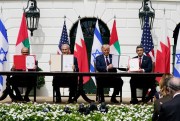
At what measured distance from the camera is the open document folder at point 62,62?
40.8ft

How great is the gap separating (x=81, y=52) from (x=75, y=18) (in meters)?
2.07

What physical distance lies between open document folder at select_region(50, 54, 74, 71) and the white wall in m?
5.73

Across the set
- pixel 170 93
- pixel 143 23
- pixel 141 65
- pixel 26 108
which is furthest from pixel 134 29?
pixel 170 93

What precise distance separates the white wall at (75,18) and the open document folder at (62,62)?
5.73 metres

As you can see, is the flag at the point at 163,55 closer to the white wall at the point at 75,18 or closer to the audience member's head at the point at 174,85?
the white wall at the point at 75,18

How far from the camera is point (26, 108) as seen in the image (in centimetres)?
991

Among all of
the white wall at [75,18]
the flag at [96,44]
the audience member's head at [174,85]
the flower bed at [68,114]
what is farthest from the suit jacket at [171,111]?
the white wall at [75,18]

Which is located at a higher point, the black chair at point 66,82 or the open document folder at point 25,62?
the open document folder at point 25,62

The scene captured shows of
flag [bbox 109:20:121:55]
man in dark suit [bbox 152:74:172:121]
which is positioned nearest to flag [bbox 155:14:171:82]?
flag [bbox 109:20:121:55]

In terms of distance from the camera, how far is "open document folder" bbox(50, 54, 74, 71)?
40.8 feet

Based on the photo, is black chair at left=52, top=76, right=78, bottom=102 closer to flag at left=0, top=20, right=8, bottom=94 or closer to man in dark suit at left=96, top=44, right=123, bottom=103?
man in dark suit at left=96, top=44, right=123, bottom=103

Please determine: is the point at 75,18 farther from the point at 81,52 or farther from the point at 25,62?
the point at 25,62

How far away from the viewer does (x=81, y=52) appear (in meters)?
16.7

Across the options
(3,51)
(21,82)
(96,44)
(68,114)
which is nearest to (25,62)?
(21,82)
